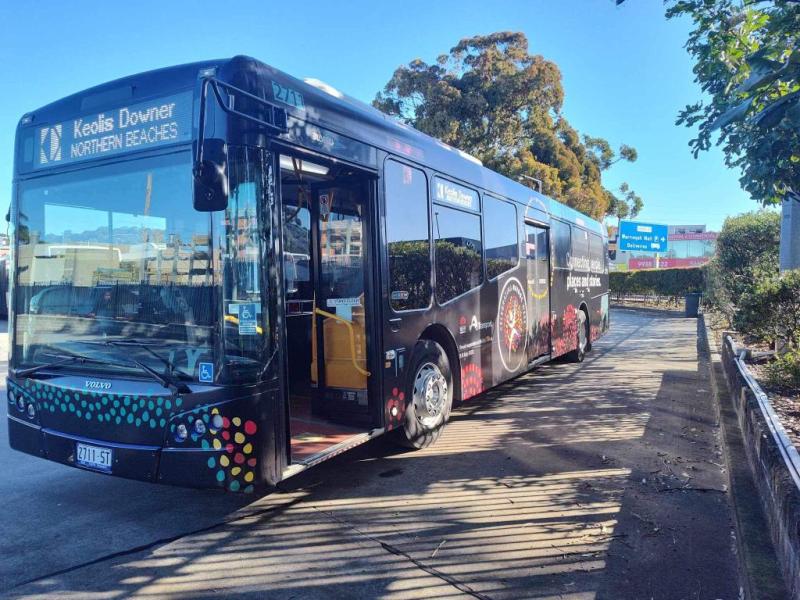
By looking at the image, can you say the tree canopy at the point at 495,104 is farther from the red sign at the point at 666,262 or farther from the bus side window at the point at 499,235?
the red sign at the point at 666,262

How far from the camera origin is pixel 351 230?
549 cm

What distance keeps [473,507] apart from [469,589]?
1209mm

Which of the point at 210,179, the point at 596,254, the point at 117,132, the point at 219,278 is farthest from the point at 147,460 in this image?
the point at 596,254

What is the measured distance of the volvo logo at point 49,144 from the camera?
14.9 feet

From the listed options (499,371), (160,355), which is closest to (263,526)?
(160,355)

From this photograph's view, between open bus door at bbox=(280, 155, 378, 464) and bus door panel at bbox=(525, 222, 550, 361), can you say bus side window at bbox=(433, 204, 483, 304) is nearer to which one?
open bus door at bbox=(280, 155, 378, 464)

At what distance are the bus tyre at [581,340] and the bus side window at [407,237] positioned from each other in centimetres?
707

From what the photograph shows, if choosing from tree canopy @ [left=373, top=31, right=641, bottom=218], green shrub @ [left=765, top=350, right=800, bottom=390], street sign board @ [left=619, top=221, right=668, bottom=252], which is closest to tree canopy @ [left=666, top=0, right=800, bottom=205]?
green shrub @ [left=765, top=350, right=800, bottom=390]

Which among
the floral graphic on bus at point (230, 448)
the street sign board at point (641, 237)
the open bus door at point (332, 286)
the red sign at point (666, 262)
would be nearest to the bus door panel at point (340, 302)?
the open bus door at point (332, 286)

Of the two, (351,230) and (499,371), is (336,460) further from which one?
(499,371)

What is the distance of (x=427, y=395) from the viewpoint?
6094 mm

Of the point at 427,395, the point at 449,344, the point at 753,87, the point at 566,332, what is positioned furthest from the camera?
the point at 566,332

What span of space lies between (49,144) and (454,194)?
3.97 metres

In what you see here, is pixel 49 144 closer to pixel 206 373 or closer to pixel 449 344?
pixel 206 373
